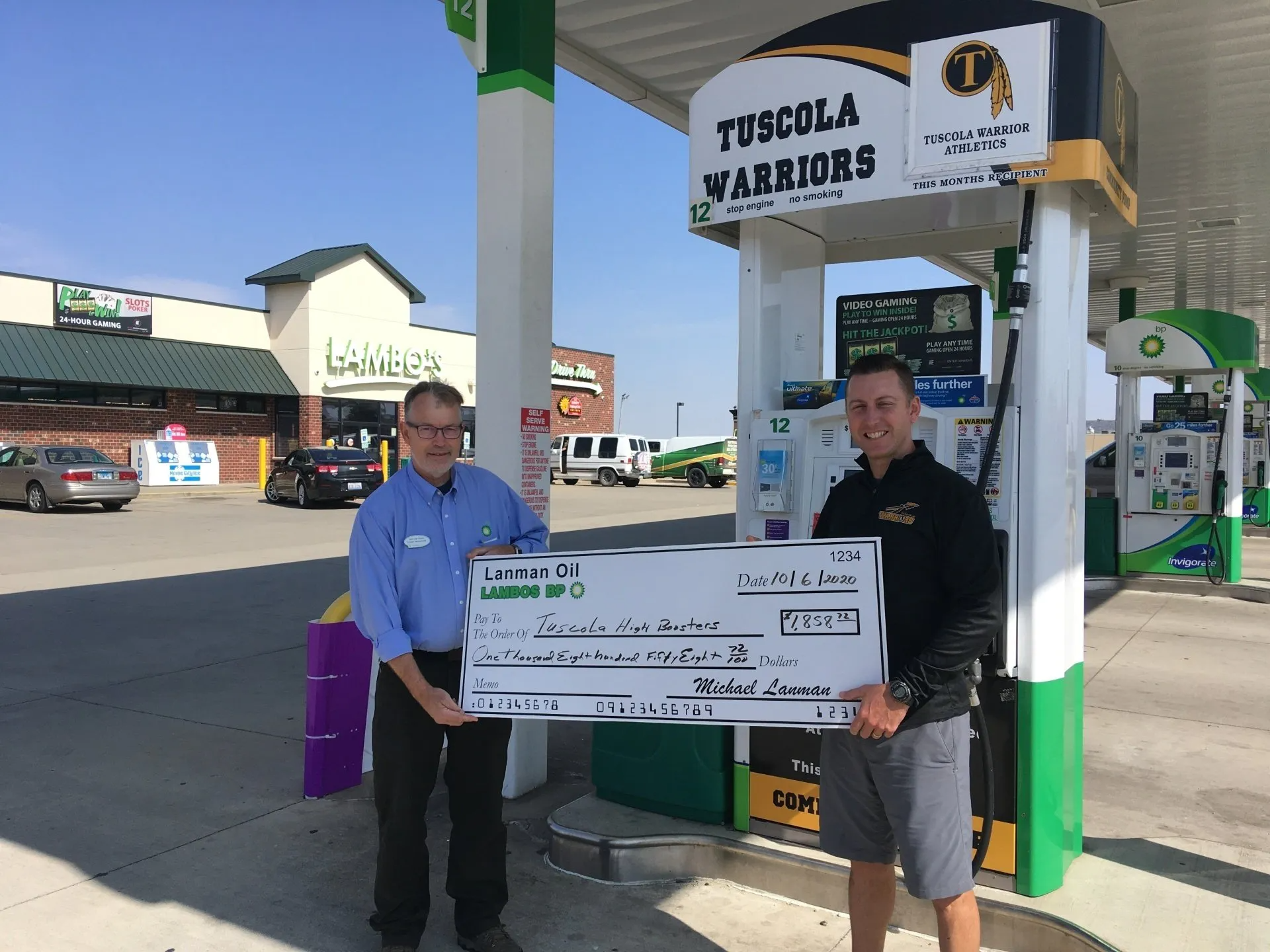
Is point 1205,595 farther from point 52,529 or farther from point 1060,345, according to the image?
point 52,529

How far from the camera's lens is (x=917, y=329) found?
4230mm

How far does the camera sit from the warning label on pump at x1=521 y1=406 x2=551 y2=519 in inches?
199

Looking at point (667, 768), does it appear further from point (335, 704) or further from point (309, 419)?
point (309, 419)

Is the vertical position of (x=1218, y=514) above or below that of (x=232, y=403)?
below

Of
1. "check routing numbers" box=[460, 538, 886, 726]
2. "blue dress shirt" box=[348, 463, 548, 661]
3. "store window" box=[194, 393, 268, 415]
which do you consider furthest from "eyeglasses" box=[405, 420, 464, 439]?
"store window" box=[194, 393, 268, 415]

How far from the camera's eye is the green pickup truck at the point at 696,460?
35.5m

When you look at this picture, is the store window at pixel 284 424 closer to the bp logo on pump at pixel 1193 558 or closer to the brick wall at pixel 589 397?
the brick wall at pixel 589 397

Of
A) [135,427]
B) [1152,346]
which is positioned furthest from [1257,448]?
[135,427]

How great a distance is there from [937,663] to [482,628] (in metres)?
1.50

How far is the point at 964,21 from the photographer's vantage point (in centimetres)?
352

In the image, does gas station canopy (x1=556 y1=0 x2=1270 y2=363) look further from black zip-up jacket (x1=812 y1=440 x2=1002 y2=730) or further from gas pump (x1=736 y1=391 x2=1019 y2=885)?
black zip-up jacket (x1=812 y1=440 x2=1002 y2=730)

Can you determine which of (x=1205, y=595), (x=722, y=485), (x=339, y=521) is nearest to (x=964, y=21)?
(x=1205, y=595)

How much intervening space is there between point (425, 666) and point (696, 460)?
32.9m

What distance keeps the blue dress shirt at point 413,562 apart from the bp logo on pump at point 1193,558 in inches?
450
